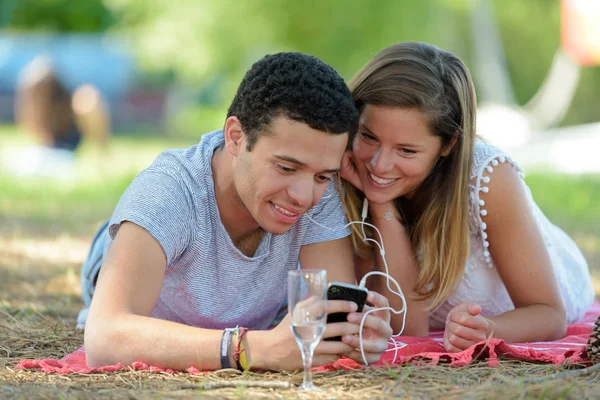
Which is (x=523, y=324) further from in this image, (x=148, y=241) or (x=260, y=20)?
(x=260, y=20)

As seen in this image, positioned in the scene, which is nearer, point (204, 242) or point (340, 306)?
point (340, 306)

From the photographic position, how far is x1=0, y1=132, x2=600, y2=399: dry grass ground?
2900 millimetres

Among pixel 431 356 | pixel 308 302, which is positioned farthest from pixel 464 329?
pixel 308 302

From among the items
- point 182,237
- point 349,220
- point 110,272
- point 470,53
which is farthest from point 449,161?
point 470,53

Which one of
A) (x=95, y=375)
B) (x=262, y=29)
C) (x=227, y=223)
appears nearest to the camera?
(x=95, y=375)

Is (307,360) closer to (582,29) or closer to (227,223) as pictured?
(227,223)

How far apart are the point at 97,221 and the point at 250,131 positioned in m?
5.76

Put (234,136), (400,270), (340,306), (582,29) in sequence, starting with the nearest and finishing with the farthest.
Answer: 1. (340,306)
2. (234,136)
3. (400,270)
4. (582,29)

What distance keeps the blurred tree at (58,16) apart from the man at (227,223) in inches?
1282

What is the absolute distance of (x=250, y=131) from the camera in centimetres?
329

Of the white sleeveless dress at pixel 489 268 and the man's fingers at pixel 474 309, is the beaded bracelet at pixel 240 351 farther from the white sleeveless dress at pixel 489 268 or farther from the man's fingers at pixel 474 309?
the white sleeveless dress at pixel 489 268

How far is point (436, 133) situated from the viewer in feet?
12.5

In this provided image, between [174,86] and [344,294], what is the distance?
33.0 meters

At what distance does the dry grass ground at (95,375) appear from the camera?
2900mm
